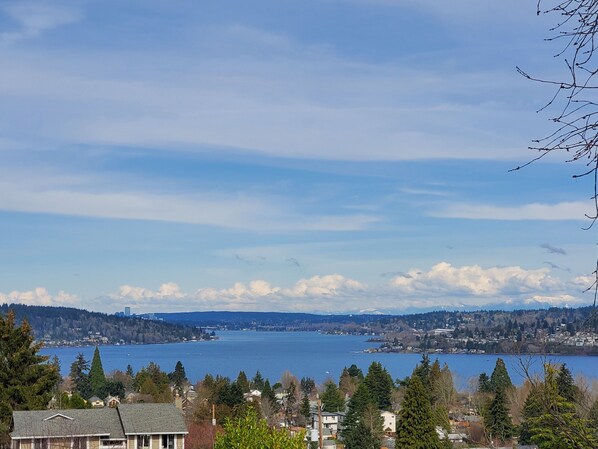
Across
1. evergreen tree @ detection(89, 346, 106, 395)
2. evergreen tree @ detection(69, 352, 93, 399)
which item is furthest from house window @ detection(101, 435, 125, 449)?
evergreen tree @ detection(89, 346, 106, 395)

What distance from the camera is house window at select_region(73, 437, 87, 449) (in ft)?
95.1

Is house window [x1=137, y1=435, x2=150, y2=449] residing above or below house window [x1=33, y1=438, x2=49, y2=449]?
below

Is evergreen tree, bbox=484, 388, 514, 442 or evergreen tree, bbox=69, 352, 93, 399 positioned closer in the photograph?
evergreen tree, bbox=484, 388, 514, 442

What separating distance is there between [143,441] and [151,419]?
937mm

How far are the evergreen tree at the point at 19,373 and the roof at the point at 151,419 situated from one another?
10.6 feet

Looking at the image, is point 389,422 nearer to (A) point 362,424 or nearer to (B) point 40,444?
(A) point 362,424

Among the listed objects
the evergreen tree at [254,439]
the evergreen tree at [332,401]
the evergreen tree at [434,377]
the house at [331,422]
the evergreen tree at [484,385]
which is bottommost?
the house at [331,422]

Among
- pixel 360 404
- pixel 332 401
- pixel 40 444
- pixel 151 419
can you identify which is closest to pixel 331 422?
pixel 332 401

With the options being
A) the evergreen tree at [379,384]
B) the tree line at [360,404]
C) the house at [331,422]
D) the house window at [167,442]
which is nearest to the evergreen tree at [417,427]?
the tree line at [360,404]

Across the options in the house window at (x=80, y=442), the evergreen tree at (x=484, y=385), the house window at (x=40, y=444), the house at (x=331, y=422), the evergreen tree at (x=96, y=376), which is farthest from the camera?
the evergreen tree at (x=96, y=376)

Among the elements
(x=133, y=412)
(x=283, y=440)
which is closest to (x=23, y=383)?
(x=133, y=412)

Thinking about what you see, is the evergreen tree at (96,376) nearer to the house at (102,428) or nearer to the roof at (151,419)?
the roof at (151,419)

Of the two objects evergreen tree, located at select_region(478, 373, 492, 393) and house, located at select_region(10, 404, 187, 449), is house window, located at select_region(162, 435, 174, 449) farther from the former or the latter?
evergreen tree, located at select_region(478, 373, 492, 393)

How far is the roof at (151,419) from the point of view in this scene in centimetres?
3033
